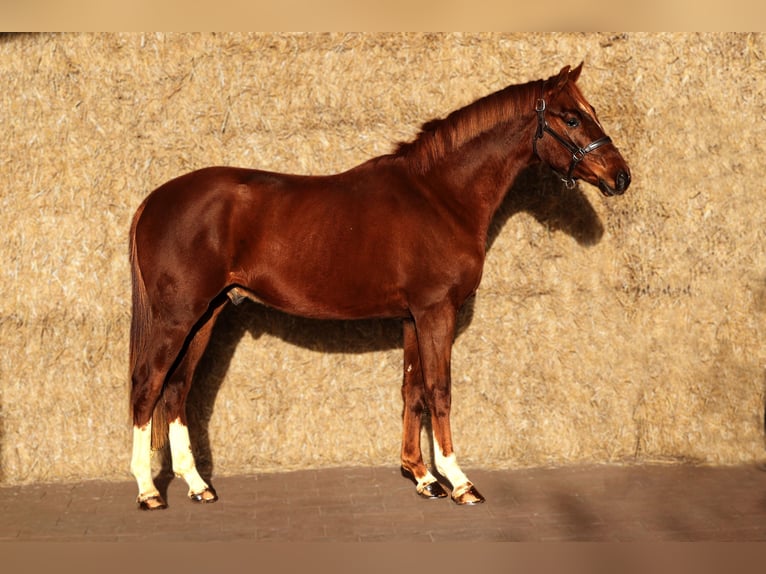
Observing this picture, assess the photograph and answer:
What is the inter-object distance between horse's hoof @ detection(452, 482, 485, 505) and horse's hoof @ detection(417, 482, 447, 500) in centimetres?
12

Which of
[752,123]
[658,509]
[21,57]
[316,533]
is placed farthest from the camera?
[752,123]

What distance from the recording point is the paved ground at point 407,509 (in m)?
4.69

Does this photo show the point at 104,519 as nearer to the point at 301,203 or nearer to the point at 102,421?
the point at 102,421

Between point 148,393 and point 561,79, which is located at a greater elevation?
point 561,79

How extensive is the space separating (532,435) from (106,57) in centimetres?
356

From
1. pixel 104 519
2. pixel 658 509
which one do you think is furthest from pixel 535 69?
pixel 104 519

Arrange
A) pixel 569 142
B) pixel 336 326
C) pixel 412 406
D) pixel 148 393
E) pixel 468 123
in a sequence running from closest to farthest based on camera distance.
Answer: pixel 148 393 < pixel 569 142 < pixel 468 123 < pixel 412 406 < pixel 336 326

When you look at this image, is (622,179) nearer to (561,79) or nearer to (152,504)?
(561,79)

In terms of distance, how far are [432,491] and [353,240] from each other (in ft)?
4.94

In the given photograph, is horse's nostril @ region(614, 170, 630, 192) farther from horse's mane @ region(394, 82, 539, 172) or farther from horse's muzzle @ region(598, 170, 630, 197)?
horse's mane @ region(394, 82, 539, 172)

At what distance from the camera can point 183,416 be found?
17.6ft

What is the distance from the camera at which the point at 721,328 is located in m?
6.00

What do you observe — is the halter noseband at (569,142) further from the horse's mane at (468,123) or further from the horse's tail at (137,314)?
the horse's tail at (137,314)

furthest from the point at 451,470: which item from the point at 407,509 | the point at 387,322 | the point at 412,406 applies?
the point at 387,322
